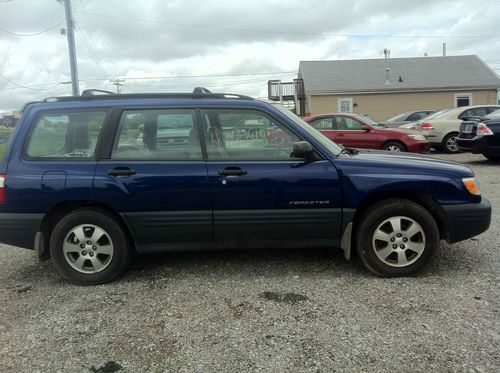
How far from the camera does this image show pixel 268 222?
13.6 ft

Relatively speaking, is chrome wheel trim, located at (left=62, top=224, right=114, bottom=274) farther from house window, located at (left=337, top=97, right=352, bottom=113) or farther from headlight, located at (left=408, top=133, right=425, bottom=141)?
house window, located at (left=337, top=97, right=352, bottom=113)

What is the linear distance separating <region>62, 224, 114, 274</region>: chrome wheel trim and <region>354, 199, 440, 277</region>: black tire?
7.57ft

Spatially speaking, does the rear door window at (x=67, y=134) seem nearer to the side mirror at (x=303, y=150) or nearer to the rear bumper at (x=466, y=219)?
the side mirror at (x=303, y=150)

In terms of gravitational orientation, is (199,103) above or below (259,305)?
above

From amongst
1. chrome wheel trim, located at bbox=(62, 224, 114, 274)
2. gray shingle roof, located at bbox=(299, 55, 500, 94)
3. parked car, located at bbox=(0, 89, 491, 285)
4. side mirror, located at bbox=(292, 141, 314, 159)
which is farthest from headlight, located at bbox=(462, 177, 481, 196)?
gray shingle roof, located at bbox=(299, 55, 500, 94)

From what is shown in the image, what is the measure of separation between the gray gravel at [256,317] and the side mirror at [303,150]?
113 centimetres

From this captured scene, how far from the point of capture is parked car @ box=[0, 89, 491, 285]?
13.3ft

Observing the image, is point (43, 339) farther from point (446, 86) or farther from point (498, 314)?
point (446, 86)

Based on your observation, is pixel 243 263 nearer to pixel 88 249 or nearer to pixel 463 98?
pixel 88 249

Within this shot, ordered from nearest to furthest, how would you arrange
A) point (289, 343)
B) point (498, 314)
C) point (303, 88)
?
1. point (289, 343)
2. point (498, 314)
3. point (303, 88)

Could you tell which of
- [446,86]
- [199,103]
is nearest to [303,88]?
[446,86]

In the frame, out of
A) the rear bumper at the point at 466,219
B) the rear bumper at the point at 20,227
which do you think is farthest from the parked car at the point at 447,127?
the rear bumper at the point at 20,227

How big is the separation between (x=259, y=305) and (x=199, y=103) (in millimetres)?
1898

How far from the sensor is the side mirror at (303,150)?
13.2ft
